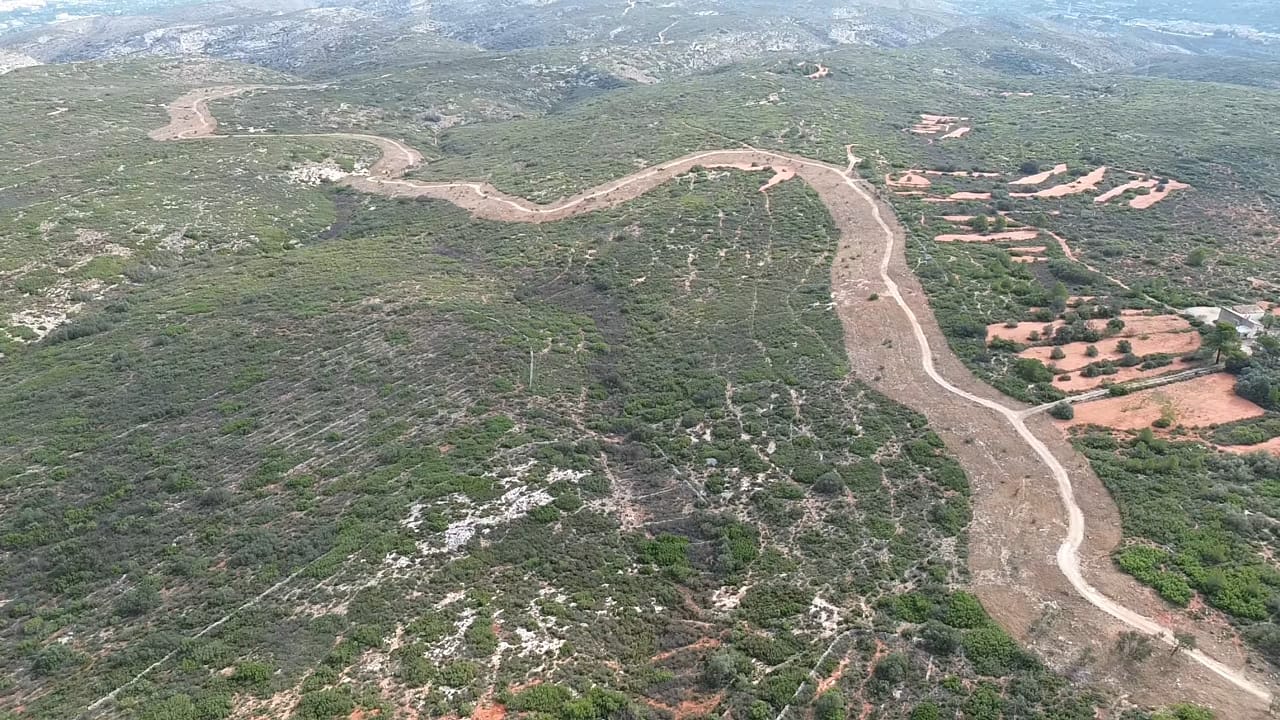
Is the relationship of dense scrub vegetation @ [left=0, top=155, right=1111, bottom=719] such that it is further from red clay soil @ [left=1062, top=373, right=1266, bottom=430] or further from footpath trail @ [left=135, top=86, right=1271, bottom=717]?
red clay soil @ [left=1062, top=373, right=1266, bottom=430]

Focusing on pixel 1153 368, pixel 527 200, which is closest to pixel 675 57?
pixel 527 200

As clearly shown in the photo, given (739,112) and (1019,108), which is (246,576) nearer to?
(739,112)

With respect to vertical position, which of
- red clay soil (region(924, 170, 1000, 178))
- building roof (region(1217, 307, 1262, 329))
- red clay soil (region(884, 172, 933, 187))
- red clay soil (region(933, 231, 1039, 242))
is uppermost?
building roof (region(1217, 307, 1262, 329))

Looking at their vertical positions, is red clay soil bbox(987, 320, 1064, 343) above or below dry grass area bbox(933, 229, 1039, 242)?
below

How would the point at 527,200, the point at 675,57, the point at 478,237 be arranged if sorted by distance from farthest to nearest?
the point at 675,57, the point at 527,200, the point at 478,237

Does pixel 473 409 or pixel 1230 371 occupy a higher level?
pixel 1230 371

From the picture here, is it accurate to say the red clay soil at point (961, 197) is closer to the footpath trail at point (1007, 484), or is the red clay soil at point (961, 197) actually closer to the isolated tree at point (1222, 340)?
the footpath trail at point (1007, 484)

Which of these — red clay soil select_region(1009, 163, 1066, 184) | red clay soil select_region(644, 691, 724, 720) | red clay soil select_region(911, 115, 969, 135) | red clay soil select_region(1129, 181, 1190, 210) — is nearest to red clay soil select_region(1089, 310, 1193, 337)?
red clay soil select_region(1129, 181, 1190, 210)
